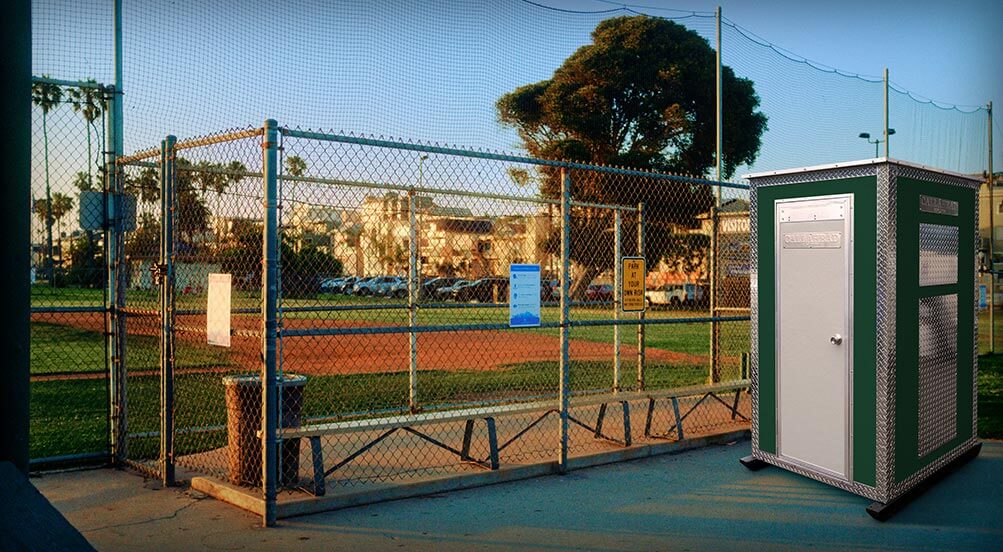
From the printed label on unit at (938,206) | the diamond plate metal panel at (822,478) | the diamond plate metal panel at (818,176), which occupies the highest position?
the diamond plate metal panel at (818,176)

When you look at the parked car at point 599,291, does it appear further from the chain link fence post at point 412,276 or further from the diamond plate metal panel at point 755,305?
the diamond plate metal panel at point 755,305

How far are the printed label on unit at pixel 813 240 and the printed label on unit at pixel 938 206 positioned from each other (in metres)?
0.73

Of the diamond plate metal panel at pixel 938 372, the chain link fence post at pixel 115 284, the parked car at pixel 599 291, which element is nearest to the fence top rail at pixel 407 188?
the chain link fence post at pixel 115 284

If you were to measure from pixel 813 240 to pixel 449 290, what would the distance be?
452cm

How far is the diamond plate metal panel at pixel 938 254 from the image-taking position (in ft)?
21.1

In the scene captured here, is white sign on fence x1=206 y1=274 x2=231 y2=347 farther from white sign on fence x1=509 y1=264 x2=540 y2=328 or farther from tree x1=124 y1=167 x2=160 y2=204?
white sign on fence x1=509 y1=264 x2=540 y2=328

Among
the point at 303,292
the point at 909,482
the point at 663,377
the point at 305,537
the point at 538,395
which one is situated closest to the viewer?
the point at 305,537

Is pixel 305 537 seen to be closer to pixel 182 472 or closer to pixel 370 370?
pixel 182 472

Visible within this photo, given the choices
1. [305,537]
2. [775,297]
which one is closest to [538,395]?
[775,297]

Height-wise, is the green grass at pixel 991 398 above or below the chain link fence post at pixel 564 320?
below

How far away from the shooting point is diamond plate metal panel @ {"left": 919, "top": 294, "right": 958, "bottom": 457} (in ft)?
21.2

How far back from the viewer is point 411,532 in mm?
5305

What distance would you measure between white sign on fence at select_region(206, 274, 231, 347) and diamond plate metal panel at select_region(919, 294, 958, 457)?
202 inches

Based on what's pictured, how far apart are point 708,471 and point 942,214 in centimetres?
280
